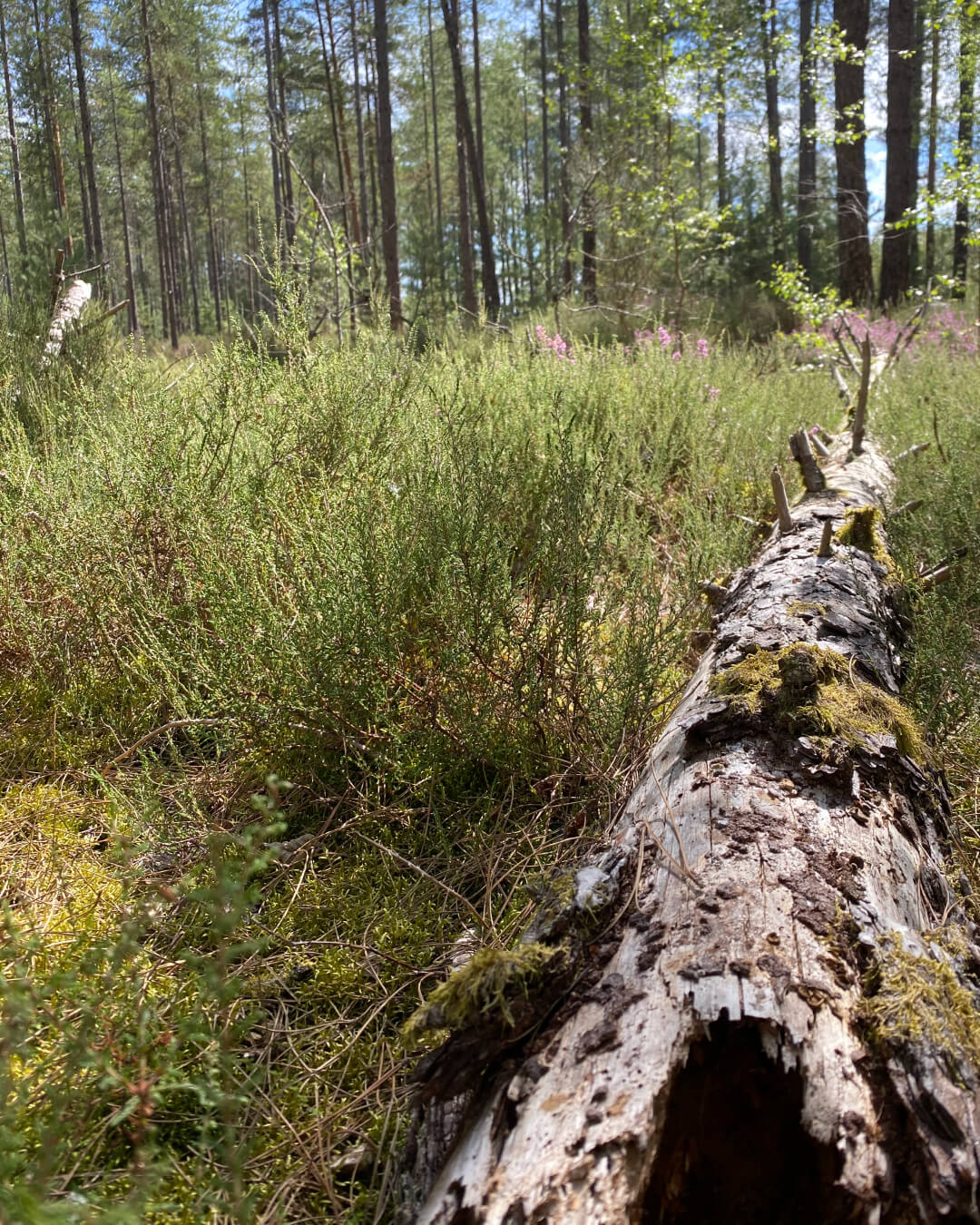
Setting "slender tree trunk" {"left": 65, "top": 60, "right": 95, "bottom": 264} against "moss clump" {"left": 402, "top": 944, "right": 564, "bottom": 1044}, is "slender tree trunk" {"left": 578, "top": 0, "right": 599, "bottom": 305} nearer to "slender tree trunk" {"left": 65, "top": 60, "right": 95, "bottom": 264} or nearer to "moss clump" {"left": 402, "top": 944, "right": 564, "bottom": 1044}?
"moss clump" {"left": 402, "top": 944, "right": 564, "bottom": 1044}

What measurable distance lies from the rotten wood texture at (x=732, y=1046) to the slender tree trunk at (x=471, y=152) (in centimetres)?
1158

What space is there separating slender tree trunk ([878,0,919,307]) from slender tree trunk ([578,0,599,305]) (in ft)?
14.6

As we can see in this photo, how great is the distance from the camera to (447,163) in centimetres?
3491

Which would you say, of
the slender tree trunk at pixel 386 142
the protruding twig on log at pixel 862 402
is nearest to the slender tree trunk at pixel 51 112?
the slender tree trunk at pixel 386 142

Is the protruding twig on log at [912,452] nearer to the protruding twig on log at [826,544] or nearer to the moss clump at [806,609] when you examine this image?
the protruding twig on log at [826,544]

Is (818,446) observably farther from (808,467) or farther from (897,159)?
(897,159)

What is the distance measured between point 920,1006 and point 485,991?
0.61 meters

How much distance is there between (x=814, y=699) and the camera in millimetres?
1769

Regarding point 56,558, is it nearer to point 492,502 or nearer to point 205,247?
point 492,502

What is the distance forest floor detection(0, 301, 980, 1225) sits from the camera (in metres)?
1.25

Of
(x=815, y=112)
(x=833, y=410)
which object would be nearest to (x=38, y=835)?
(x=833, y=410)

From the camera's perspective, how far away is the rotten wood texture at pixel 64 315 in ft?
19.0

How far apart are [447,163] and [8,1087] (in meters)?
39.9

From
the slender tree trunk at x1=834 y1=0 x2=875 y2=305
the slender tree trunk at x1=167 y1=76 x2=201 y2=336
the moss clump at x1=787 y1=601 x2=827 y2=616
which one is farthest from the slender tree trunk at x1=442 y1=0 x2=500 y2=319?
the slender tree trunk at x1=167 y1=76 x2=201 y2=336
